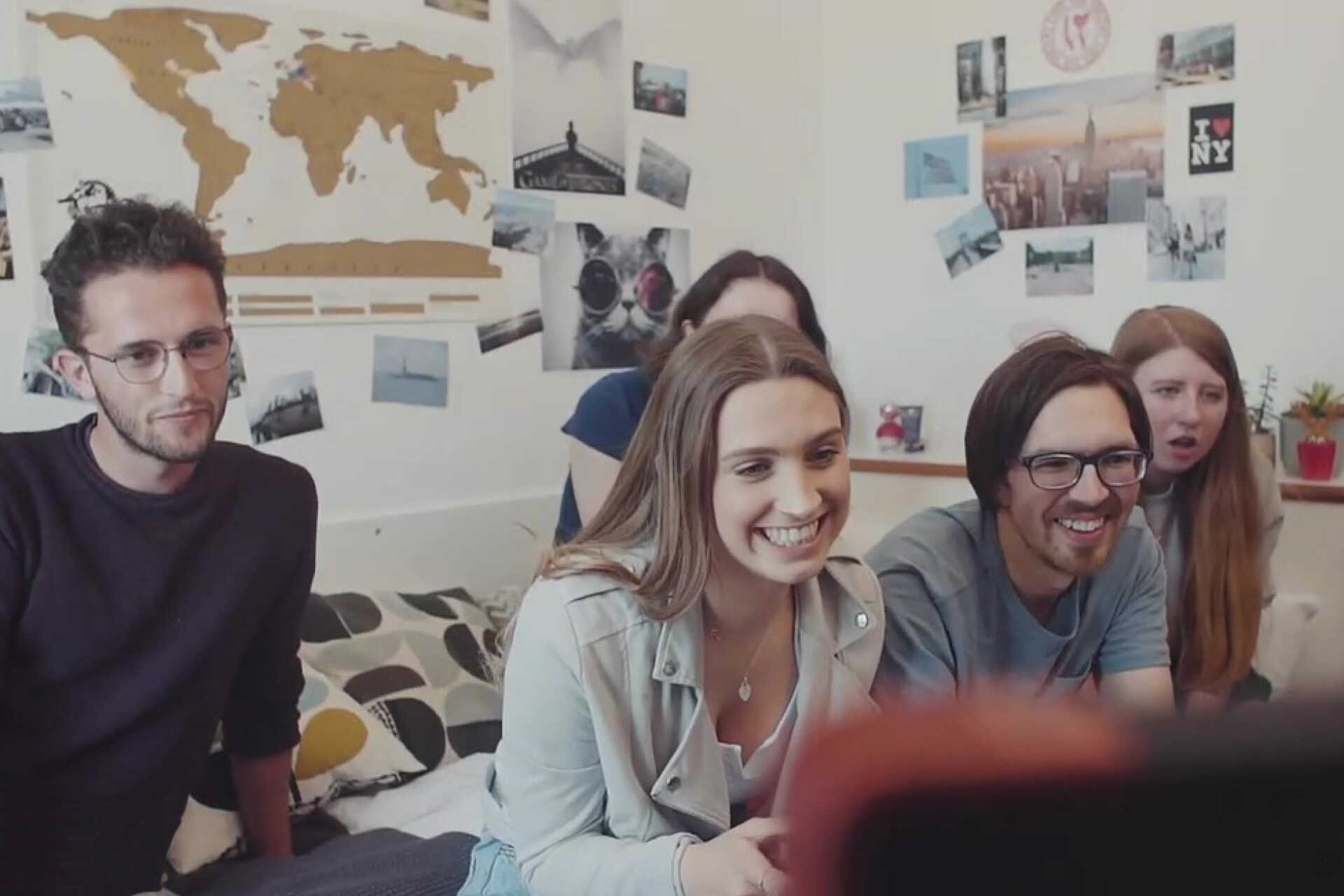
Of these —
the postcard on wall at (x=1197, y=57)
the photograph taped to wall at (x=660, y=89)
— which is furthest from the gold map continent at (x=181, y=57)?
the postcard on wall at (x=1197, y=57)

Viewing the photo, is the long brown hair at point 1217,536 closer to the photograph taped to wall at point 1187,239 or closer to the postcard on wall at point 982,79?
the photograph taped to wall at point 1187,239

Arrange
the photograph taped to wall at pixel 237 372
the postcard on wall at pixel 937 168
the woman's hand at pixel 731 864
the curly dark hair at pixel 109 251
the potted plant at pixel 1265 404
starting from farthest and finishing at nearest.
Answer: the postcard on wall at pixel 937 168
the potted plant at pixel 1265 404
the photograph taped to wall at pixel 237 372
the curly dark hair at pixel 109 251
the woman's hand at pixel 731 864

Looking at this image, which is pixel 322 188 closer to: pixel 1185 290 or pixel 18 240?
pixel 18 240

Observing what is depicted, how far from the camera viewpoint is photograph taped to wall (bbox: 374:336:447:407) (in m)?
2.37

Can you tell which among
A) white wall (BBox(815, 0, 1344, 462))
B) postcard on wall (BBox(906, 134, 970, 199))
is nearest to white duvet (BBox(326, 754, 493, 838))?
white wall (BBox(815, 0, 1344, 462))

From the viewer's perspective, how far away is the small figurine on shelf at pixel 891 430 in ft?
10.1

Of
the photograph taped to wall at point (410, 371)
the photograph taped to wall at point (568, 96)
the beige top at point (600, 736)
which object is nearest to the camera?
the beige top at point (600, 736)

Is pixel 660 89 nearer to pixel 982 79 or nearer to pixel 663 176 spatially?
pixel 663 176

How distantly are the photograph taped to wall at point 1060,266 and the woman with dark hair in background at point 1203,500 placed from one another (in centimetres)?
90

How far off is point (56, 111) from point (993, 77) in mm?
1933

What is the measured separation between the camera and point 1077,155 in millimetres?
2742

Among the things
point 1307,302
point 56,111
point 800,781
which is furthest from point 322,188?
point 800,781

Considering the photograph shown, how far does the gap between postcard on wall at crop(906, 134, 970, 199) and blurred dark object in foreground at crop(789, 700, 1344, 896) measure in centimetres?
278

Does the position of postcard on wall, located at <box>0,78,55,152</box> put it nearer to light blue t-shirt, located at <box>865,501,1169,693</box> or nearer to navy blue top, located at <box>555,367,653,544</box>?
navy blue top, located at <box>555,367,653,544</box>
